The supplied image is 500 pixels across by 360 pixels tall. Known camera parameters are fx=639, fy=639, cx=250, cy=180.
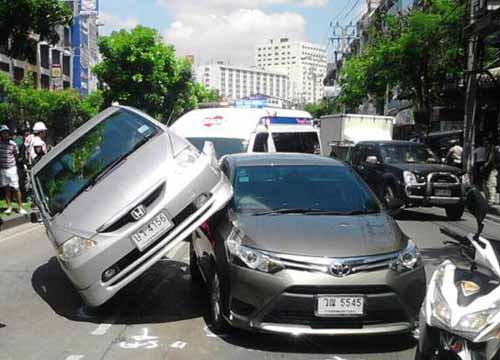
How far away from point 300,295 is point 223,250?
85cm

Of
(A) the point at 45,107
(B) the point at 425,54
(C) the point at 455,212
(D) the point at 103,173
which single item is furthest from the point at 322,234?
(A) the point at 45,107

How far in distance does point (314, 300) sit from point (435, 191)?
29.9ft

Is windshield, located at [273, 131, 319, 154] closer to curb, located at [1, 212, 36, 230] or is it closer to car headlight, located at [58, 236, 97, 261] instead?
curb, located at [1, 212, 36, 230]

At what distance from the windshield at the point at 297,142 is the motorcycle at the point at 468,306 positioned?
9.66 m

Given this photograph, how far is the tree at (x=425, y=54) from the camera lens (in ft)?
75.5

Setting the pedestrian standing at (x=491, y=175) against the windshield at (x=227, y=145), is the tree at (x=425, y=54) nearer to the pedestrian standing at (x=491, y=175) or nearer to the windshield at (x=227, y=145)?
the pedestrian standing at (x=491, y=175)

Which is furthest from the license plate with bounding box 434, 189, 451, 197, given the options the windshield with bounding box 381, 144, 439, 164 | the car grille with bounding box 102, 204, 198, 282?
the car grille with bounding box 102, 204, 198, 282

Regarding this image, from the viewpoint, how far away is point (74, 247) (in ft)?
17.7

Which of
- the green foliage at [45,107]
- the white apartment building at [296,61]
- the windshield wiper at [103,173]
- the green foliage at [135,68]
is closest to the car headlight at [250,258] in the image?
the windshield wiper at [103,173]

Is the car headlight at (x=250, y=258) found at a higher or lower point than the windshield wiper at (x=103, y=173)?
lower

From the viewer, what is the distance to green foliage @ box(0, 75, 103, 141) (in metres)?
32.9

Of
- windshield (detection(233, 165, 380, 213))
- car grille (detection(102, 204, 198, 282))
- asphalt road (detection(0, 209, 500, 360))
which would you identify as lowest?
asphalt road (detection(0, 209, 500, 360))

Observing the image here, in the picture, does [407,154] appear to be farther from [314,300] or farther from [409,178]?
[314,300]

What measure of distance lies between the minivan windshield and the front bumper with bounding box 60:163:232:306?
2.72 ft
